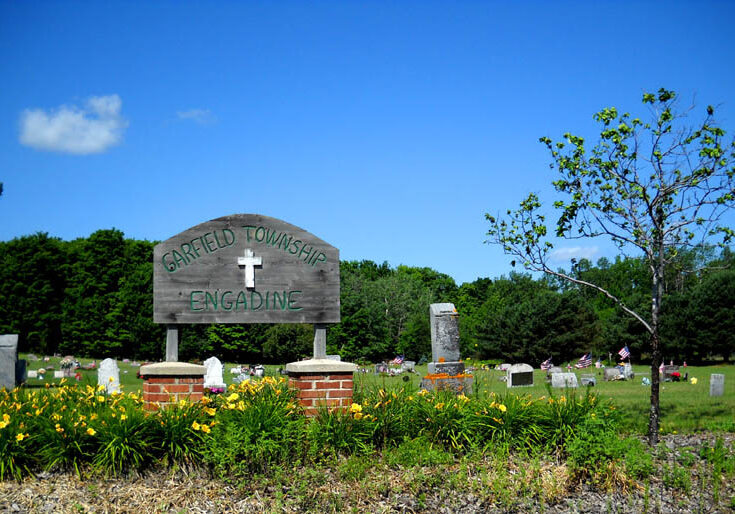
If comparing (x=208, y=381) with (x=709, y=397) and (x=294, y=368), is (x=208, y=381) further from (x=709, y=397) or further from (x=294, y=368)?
(x=709, y=397)

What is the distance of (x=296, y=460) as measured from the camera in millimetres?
6895

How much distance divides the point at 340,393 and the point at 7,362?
10.6 meters

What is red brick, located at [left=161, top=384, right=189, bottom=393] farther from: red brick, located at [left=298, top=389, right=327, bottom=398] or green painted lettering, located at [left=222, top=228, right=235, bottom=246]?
green painted lettering, located at [left=222, top=228, right=235, bottom=246]

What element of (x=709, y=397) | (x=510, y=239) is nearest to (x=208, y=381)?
(x=510, y=239)

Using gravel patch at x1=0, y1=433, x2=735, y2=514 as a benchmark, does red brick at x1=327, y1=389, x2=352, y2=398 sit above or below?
above

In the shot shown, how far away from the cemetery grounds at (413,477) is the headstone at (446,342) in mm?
7639

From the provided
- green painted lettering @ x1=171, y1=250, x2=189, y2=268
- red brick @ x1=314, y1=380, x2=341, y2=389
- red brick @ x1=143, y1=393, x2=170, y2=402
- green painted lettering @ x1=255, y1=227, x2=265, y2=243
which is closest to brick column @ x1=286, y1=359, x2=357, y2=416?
red brick @ x1=314, y1=380, x2=341, y2=389

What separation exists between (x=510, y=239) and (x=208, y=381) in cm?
1036

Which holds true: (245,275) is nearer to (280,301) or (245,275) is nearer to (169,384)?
(280,301)

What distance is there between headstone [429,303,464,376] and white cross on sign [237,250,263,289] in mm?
8338

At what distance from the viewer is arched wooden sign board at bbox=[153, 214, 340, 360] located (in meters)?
8.56

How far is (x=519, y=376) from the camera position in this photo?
21.6 metres

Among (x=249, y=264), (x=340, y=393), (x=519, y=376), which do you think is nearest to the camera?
(x=340, y=393)

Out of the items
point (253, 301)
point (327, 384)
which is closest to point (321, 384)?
point (327, 384)
